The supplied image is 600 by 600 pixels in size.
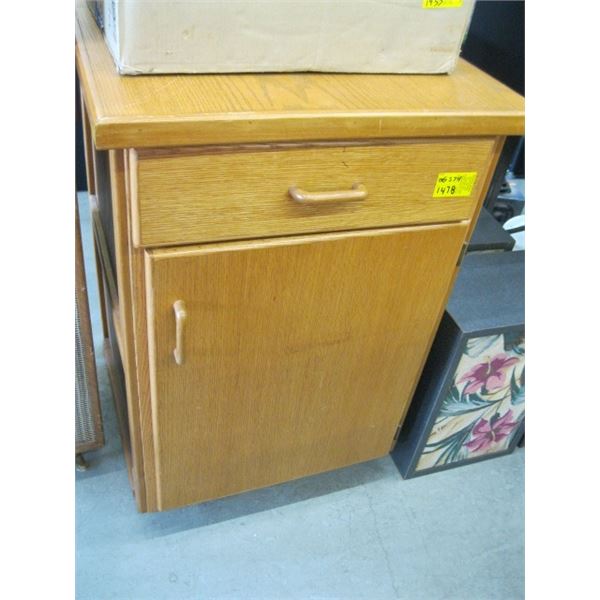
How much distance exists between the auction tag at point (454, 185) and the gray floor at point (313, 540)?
70 cm

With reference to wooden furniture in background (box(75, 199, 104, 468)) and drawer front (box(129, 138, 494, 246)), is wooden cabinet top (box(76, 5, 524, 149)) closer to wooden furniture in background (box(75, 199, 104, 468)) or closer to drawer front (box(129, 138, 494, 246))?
drawer front (box(129, 138, 494, 246))

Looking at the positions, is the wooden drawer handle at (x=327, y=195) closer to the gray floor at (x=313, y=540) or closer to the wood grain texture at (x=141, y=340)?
the wood grain texture at (x=141, y=340)

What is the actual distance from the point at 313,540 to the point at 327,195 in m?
0.73

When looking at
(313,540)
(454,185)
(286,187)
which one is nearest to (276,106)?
(286,187)

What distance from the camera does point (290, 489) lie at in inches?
44.8

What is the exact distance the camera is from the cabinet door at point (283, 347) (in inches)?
26.5

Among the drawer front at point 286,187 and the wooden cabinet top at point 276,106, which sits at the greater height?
the wooden cabinet top at point 276,106

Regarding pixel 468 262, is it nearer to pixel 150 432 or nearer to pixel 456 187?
pixel 456 187

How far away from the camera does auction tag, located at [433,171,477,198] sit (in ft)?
2.29

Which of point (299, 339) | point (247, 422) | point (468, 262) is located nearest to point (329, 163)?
point (299, 339)

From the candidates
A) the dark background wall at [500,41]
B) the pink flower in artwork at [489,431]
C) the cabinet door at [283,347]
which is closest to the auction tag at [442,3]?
the cabinet door at [283,347]

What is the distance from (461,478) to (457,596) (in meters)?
0.26

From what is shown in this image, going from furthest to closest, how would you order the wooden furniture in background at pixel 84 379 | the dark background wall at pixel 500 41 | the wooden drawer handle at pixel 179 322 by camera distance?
1. the dark background wall at pixel 500 41
2. the wooden furniture in background at pixel 84 379
3. the wooden drawer handle at pixel 179 322

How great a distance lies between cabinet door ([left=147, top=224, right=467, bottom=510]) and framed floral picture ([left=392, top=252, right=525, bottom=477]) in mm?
84
